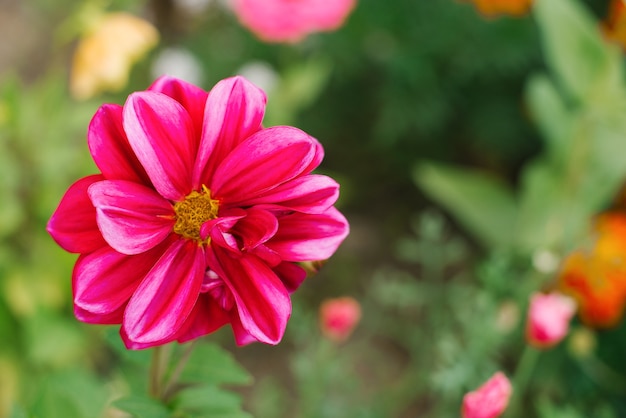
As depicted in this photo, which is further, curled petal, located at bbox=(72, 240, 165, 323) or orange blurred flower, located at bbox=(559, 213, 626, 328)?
orange blurred flower, located at bbox=(559, 213, 626, 328)

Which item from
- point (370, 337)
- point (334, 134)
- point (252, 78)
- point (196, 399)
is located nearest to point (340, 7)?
point (252, 78)

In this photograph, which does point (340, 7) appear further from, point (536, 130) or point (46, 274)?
point (46, 274)

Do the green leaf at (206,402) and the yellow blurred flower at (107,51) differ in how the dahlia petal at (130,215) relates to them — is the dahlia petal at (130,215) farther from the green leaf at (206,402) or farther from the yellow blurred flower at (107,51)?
Answer: the yellow blurred flower at (107,51)

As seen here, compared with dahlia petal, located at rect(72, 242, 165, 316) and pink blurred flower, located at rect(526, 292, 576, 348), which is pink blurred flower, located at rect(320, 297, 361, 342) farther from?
dahlia petal, located at rect(72, 242, 165, 316)

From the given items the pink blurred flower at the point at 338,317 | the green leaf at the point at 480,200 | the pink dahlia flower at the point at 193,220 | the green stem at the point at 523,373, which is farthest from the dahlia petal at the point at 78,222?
the green leaf at the point at 480,200

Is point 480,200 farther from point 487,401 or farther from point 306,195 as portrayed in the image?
point 306,195

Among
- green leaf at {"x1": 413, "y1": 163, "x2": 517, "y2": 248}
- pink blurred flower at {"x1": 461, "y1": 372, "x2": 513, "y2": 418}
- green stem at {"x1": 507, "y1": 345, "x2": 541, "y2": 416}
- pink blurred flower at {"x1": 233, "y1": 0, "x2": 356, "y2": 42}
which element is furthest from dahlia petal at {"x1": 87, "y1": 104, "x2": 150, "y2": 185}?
green leaf at {"x1": 413, "y1": 163, "x2": 517, "y2": 248}

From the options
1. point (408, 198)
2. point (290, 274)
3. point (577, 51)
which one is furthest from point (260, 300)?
point (408, 198)
